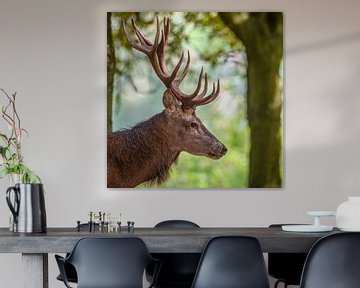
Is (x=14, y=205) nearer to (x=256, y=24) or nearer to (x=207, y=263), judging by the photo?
(x=207, y=263)

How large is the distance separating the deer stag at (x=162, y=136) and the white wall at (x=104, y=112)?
0.40 ft

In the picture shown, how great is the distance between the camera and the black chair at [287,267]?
15.4 ft

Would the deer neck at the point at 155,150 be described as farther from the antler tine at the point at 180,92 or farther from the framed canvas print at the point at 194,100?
the antler tine at the point at 180,92

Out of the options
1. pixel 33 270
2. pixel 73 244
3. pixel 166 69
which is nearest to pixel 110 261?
pixel 73 244

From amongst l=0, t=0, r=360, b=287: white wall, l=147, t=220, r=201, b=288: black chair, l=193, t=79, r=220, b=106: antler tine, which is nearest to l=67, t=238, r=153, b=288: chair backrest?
l=147, t=220, r=201, b=288: black chair

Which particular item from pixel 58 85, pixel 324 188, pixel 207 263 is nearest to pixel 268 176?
pixel 324 188

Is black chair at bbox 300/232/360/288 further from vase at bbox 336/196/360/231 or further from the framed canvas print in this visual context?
the framed canvas print

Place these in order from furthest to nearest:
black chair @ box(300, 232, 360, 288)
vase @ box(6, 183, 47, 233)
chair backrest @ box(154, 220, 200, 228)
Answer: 1. chair backrest @ box(154, 220, 200, 228)
2. vase @ box(6, 183, 47, 233)
3. black chair @ box(300, 232, 360, 288)

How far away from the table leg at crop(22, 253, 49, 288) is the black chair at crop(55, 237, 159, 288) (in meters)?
0.15

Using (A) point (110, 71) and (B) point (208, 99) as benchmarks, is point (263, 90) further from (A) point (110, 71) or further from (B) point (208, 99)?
(A) point (110, 71)

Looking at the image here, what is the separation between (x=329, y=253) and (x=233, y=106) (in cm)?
241

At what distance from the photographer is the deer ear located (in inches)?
227

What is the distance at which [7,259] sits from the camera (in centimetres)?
570

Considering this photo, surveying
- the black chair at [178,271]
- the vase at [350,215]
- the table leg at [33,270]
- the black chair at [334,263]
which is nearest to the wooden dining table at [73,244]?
the table leg at [33,270]
